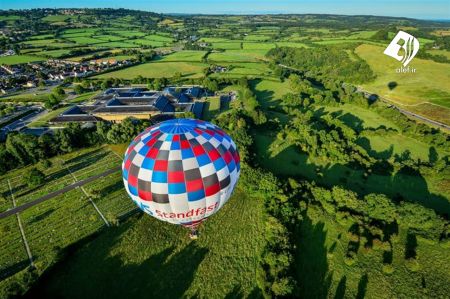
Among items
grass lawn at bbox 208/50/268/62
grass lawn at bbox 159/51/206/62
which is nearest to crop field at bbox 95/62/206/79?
grass lawn at bbox 159/51/206/62

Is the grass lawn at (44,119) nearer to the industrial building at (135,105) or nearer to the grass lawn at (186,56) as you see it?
the industrial building at (135,105)

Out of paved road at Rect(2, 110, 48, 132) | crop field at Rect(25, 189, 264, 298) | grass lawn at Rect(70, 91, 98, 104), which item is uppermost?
crop field at Rect(25, 189, 264, 298)

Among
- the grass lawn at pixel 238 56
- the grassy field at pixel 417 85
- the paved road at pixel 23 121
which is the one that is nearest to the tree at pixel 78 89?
the paved road at pixel 23 121

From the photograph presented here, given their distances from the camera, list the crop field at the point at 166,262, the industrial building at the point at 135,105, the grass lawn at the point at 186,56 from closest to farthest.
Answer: the crop field at the point at 166,262
the industrial building at the point at 135,105
the grass lawn at the point at 186,56

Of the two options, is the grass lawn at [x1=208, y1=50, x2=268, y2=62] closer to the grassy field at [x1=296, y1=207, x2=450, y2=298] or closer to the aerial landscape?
the aerial landscape

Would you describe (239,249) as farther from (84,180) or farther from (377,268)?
(84,180)

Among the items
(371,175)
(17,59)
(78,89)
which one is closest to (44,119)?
(78,89)
